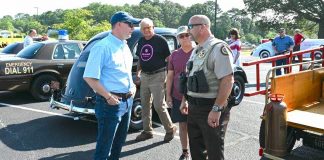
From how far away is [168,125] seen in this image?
5.48 metres

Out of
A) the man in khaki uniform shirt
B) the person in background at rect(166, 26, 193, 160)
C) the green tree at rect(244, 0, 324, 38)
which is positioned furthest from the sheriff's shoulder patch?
the green tree at rect(244, 0, 324, 38)

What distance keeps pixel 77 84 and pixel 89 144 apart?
3.46 feet

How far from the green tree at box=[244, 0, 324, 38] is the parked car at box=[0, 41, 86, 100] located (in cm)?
4055

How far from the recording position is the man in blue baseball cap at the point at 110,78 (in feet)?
10.9

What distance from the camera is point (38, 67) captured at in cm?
858

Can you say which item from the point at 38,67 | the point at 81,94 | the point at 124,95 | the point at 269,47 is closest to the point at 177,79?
the point at 124,95

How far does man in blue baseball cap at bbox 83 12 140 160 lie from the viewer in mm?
3324

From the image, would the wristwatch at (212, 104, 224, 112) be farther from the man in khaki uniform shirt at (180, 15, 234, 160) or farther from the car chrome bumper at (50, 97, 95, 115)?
the car chrome bumper at (50, 97, 95, 115)

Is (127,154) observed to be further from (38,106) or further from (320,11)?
(320,11)

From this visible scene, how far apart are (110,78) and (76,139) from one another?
256cm

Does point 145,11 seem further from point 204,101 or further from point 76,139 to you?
point 204,101

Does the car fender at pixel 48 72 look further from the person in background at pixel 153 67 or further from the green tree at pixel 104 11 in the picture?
the green tree at pixel 104 11

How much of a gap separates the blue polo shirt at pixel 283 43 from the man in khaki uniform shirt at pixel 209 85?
7.75 meters

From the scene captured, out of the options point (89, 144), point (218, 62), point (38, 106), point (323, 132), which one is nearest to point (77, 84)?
point (89, 144)
